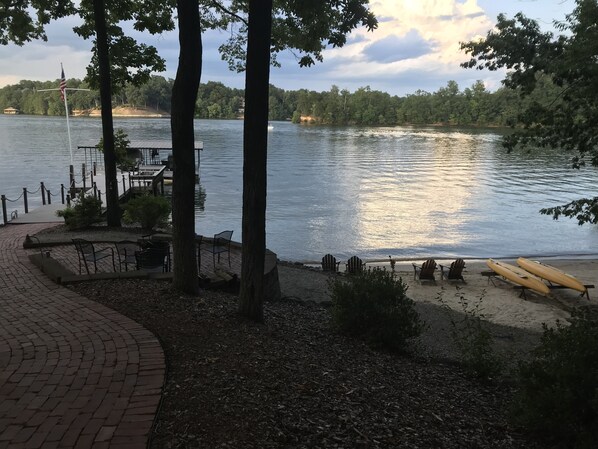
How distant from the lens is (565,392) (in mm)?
3553

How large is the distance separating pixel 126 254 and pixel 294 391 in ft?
19.4

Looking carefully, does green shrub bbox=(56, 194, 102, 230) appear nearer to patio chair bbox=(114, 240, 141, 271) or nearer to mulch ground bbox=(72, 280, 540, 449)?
patio chair bbox=(114, 240, 141, 271)

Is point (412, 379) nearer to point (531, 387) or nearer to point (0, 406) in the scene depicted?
point (531, 387)

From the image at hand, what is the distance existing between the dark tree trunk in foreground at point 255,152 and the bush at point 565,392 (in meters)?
3.34

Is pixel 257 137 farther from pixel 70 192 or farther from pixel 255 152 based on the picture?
pixel 70 192

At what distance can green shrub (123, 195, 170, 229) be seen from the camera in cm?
1442

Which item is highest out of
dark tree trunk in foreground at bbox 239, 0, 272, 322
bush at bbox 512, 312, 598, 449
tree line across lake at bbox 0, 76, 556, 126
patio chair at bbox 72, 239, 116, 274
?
tree line across lake at bbox 0, 76, 556, 126

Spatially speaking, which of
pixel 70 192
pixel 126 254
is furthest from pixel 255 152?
pixel 70 192

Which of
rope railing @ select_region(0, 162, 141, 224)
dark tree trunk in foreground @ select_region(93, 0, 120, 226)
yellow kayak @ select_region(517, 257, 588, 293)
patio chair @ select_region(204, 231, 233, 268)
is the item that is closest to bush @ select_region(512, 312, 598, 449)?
patio chair @ select_region(204, 231, 233, 268)

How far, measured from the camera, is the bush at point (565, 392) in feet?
11.5

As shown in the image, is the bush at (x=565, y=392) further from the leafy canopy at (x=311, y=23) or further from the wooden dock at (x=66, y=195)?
the wooden dock at (x=66, y=195)

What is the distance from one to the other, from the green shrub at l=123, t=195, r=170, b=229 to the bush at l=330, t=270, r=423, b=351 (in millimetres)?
9116

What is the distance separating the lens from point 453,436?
3.86 metres

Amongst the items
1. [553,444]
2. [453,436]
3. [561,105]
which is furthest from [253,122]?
[561,105]
